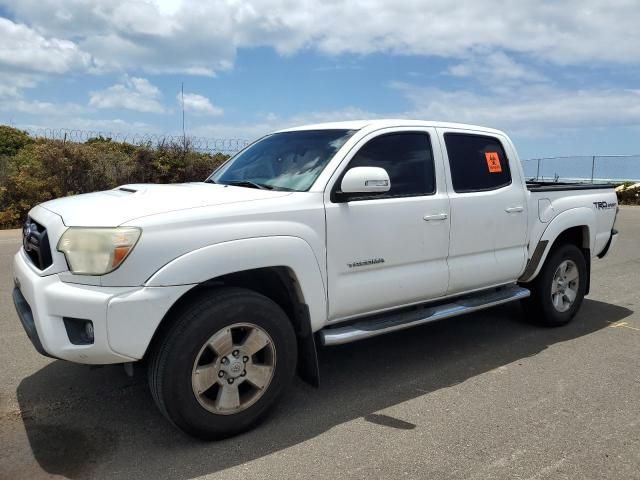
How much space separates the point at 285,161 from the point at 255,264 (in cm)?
123

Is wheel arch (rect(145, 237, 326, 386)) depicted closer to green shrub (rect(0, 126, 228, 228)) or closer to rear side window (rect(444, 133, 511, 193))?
rear side window (rect(444, 133, 511, 193))

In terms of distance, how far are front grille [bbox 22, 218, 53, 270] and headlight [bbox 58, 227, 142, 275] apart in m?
0.25

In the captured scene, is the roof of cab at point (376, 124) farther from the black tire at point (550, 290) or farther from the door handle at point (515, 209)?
the black tire at point (550, 290)

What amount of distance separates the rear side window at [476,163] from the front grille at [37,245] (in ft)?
9.81

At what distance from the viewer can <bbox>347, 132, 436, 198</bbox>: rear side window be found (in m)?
4.27

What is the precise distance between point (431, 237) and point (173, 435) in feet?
7.46

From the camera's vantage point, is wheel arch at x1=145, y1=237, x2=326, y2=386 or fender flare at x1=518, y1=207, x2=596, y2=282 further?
fender flare at x1=518, y1=207, x2=596, y2=282

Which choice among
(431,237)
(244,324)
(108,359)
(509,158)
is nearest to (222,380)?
(244,324)

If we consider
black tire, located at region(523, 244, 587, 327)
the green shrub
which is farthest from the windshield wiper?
the green shrub

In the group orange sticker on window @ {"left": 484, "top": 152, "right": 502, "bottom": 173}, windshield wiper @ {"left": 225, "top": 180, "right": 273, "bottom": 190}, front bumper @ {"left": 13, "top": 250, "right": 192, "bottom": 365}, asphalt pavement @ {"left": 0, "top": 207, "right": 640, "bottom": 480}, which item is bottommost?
asphalt pavement @ {"left": 0, "top": 207, "right": 640, "bottom": 480}

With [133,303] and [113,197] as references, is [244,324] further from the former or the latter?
[113,197]

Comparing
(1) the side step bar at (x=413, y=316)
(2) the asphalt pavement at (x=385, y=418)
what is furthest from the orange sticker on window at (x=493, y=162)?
(2) the asphalt pavement at (x=385, y=418)

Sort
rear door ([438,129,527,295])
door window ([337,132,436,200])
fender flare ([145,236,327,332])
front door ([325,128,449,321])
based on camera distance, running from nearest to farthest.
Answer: fender flare ([145,236,327,332]), front door ([325,128,449,321]), door window ([337,132,436,200]), rear door ([438,129,527,295])

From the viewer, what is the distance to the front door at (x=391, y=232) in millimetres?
3920
